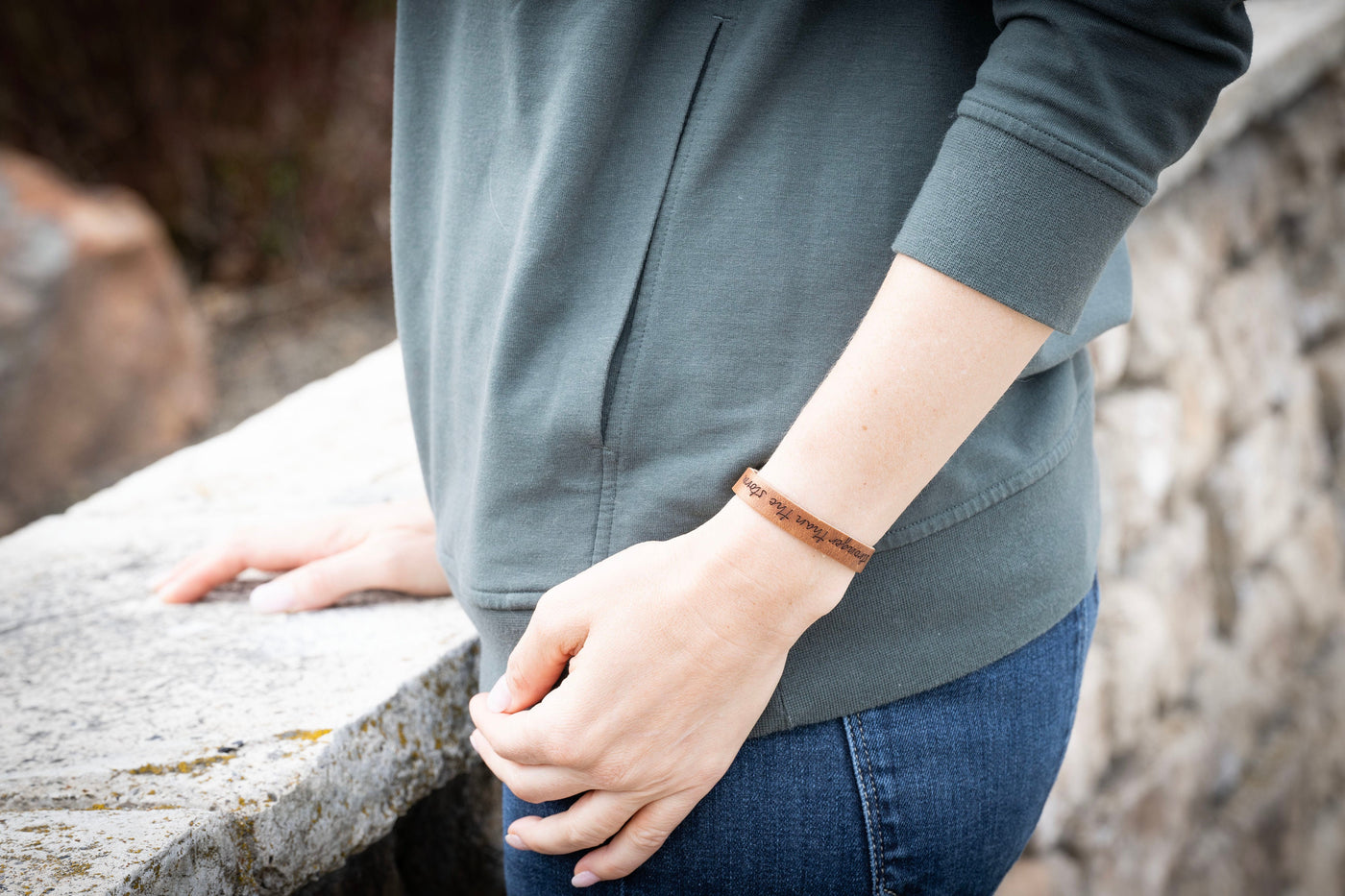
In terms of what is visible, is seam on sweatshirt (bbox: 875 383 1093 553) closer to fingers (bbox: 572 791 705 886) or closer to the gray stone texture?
fingers (bbox: 572 791 705 886)

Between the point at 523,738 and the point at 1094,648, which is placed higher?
the point at 523,738

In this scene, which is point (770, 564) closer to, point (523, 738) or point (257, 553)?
point (523, 738)

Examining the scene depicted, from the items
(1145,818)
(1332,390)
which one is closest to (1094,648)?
(1145,818)

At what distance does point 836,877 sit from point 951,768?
0.12m

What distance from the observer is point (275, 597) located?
42.2 inches

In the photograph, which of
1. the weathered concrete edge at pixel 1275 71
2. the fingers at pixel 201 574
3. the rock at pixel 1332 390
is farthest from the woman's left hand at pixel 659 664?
the rock at pixel 1332 390

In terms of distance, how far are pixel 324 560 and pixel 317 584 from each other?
1.2 inches

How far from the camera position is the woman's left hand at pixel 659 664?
58cm

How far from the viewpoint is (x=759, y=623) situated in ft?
1.92

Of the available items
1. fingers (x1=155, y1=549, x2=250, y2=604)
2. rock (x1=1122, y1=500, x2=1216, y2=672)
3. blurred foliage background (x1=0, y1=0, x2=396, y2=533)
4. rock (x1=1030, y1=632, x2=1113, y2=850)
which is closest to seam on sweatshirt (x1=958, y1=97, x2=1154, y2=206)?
fingers (x1=155, y1=549, x2=250, y2=604)

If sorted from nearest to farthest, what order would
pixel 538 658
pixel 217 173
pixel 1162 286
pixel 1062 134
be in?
pixel 1062 134 → pixel 538 658 → pixel 1162 286 → pixel 217 173

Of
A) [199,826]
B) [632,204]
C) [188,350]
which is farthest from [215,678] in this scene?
[188,350]

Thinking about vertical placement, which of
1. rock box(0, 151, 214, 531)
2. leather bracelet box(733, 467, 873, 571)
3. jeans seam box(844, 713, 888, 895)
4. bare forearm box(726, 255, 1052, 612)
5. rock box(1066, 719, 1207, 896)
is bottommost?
rock box(0, 151, 214, 531)

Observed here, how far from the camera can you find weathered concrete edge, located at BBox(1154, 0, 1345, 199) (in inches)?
78.6
